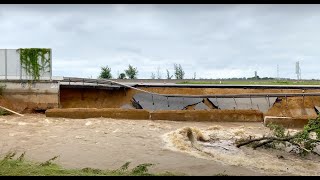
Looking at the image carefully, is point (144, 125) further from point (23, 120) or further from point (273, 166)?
point (273, 166)

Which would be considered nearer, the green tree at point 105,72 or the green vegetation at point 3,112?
the green vegetation at point 3,112

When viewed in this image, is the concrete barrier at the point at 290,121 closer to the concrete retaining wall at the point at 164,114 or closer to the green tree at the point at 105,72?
the concrete retaining wall at the point at 164,114

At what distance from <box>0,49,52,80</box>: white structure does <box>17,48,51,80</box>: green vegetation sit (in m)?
0.19

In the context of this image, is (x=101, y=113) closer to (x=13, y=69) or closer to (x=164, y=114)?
(x=164, y=114)

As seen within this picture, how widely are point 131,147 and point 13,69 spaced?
1044 centimetres

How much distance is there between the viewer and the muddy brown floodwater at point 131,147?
32.5 ft

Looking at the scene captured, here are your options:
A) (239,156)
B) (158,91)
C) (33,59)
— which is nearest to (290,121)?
(239,156)

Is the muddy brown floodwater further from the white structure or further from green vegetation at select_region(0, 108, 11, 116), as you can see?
the white structure

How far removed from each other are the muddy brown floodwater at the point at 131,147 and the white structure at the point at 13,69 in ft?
9.40

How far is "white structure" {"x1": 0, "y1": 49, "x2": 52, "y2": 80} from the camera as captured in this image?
20484mm

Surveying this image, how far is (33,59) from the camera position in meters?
20.5

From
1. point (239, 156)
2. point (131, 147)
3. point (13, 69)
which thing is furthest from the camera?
point (13, 69)

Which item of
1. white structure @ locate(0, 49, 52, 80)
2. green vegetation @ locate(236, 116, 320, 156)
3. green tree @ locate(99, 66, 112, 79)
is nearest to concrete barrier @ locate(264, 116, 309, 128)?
green vegetation @ locate(236, 116, 320, 156)

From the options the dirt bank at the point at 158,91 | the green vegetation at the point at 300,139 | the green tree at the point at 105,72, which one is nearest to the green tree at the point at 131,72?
the green tree at the point at 105,72
